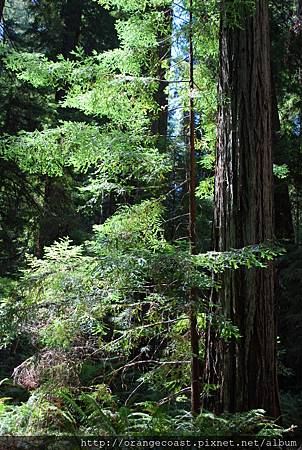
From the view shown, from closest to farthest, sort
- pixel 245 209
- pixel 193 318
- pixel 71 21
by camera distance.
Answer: pixel 193 318 → pixel 245 209 → pixel 71 21

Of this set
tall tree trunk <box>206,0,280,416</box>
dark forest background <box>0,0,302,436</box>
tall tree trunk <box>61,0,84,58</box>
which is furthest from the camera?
tall tree trunk <box>61,0,84,58</box>

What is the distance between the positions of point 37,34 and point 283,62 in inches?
341

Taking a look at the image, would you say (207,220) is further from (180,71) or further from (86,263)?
(86,263)

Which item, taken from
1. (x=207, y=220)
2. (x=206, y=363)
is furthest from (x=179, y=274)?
(x=207, y=220)

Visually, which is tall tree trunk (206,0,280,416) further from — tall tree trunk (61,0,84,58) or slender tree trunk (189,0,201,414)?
tall tree trunk (61,0,84,58)

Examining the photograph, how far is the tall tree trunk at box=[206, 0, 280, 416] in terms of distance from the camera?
3777 mm

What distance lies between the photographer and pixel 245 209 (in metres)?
3.94

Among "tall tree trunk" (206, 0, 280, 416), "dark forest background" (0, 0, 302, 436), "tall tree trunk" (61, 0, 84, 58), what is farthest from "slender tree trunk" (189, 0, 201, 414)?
"tall tree trunk" (61, 0, 84, 58)

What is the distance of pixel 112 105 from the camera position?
4.06 m

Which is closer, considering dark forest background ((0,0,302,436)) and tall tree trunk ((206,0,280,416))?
dark forest background ((0,0,302,436))

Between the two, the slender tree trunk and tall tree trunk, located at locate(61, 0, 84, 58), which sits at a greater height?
tall tree trunk, located at locate(61, 0, 84, 58)

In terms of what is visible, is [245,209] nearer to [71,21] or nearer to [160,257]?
[160,257]

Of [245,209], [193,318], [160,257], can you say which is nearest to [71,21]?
[245,209]

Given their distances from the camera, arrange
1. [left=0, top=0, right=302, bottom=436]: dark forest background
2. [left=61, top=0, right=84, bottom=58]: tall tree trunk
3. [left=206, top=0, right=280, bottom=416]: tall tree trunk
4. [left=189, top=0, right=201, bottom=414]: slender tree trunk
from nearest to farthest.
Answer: [left=0, top=0, right=302, bottom=436]: dark forest background
[left=189, top=0, right=201, bottom=414]: slender tree trunk
[left=206, top=0, right=280, bottom=416]: tall tree trunk
[left=61, top=0, right=84, bottom=58]: tall tree trunk
